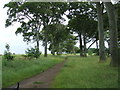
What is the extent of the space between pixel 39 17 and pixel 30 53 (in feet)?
54.1

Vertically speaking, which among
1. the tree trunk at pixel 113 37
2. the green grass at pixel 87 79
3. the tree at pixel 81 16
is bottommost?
the green grass at pixel 87 79

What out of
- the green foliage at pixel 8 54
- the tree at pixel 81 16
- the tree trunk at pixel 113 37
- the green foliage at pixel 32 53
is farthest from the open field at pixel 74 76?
the tree at pixel 81 16

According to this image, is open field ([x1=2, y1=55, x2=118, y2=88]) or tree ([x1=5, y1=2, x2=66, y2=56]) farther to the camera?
tree ([x1=5, y1=2, x2=66, y2=56])

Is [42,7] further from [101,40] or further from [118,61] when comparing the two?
[118,61]

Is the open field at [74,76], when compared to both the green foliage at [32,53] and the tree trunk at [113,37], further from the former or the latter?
the green foliage at [32,53]

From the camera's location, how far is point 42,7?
39.9 meters

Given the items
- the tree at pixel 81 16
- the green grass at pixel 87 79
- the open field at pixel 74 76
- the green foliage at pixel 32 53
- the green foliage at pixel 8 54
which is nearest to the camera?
the green grass at pixel 87 79

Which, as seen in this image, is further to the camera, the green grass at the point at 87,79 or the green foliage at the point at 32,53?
the green foliage at the point at 32,53

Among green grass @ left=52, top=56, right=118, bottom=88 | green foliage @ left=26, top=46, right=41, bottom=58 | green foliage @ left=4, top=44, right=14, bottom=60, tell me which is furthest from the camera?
green foliage @ left=26, top=46, right=41, bottom=58

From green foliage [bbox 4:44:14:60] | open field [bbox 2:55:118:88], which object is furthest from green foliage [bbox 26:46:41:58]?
open field [bbox 2:55:118:88]

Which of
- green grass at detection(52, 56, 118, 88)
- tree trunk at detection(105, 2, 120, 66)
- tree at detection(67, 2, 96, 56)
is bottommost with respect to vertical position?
green grass at detection(52, 56, 118, 88)

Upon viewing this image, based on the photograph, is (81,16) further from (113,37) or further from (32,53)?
(113,37)

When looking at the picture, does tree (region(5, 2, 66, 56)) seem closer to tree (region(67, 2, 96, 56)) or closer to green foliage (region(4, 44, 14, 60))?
tree (region(67, 2, 96, 56))

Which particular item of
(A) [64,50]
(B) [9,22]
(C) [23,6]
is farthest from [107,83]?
(A) [64,50]
